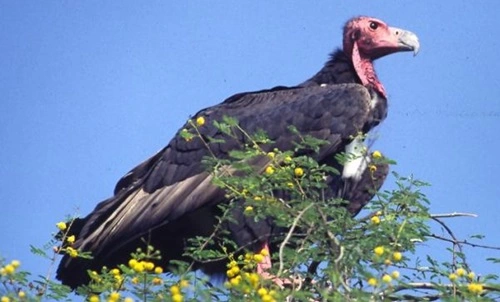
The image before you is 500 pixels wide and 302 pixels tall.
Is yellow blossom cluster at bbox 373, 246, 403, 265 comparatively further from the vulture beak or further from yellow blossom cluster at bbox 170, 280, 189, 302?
the vulture beak

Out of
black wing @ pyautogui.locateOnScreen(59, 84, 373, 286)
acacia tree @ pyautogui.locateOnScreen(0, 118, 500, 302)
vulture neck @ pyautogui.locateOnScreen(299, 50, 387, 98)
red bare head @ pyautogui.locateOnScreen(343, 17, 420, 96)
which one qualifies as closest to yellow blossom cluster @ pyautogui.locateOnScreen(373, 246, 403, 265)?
acacia tree @ pyautogui.locateOnScreen(0, 118, 500, 302)

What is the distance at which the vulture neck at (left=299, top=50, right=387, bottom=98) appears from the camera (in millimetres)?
11406

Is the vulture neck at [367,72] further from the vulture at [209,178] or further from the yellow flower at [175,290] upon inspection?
the yellow flower at [175,290]

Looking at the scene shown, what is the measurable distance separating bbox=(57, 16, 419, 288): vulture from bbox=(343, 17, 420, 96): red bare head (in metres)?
0.69

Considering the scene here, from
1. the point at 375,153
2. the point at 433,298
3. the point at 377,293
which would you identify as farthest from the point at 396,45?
the point at 377,293

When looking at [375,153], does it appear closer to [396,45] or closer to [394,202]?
[394,202]

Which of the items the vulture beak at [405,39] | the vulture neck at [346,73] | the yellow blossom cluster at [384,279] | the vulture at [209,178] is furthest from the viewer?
the vulture beak at [405,39]

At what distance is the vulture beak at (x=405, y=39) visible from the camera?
11905 millimetres

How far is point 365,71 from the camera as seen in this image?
1173cm

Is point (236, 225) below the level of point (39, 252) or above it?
above

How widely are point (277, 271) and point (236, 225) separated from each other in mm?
3168

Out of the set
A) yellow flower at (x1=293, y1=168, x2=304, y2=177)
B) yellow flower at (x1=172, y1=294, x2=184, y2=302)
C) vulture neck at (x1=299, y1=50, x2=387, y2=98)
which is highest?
vulture neck at (x1=299, y1=50, x2=387, y2=98)

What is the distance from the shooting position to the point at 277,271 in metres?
6.98

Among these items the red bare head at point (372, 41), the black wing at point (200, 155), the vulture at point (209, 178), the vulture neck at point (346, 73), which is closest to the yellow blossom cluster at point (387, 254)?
the vulture at point (209, 178)
